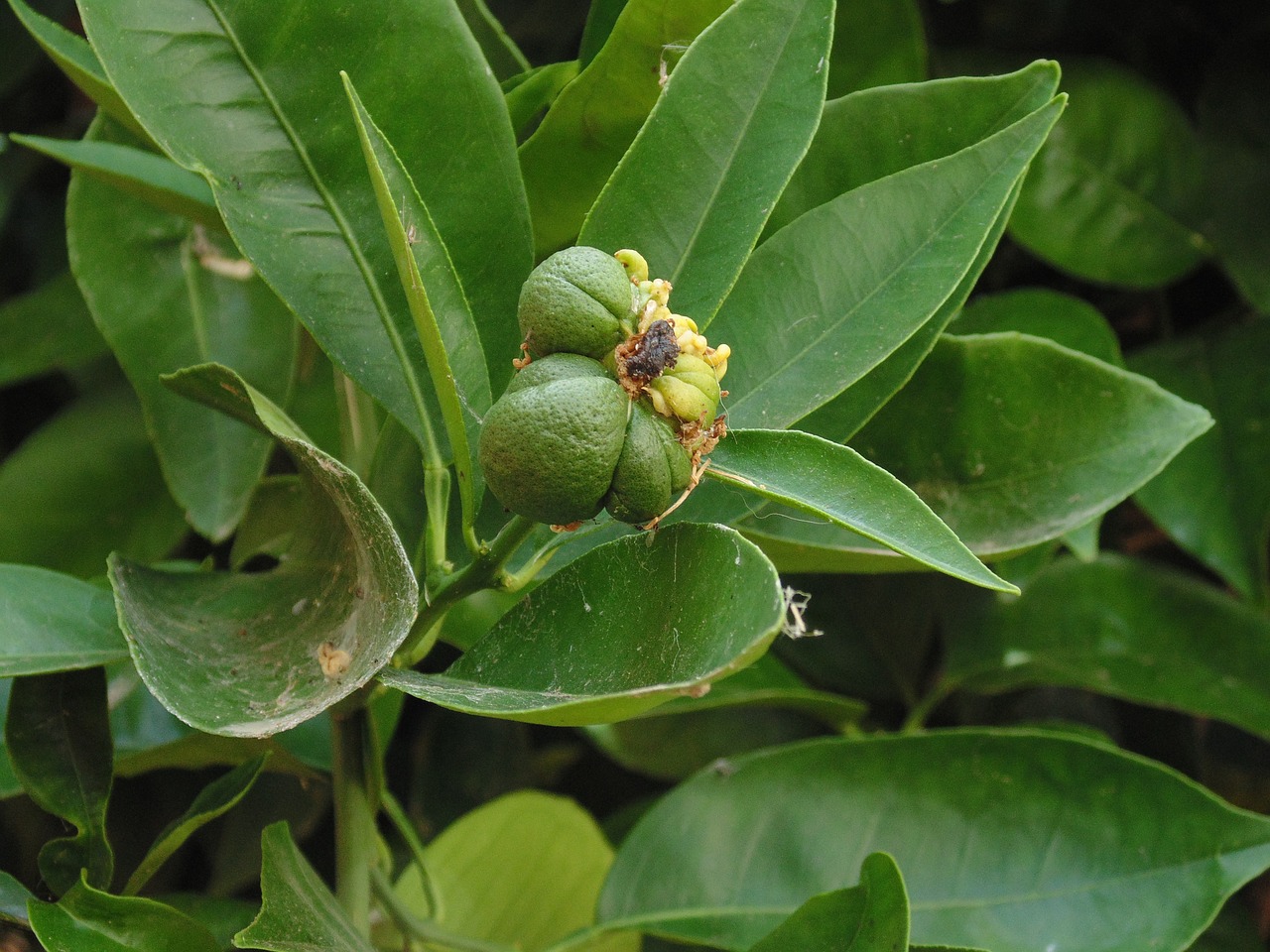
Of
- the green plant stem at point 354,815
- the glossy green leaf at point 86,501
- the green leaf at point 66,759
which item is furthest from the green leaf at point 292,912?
the glossy green leaf at point 86,501

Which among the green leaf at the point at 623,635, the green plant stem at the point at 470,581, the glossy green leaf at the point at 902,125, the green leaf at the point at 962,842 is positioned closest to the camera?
the green leaf at the point at 623,635

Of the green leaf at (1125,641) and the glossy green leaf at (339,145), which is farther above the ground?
the glossy green leaf at (339,145)

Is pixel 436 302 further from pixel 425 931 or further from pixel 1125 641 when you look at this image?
pixel 1125 641

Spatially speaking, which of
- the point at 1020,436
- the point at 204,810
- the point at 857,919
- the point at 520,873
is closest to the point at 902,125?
the point at 1020,436

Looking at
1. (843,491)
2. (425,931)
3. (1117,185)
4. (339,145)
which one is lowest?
(425,931)

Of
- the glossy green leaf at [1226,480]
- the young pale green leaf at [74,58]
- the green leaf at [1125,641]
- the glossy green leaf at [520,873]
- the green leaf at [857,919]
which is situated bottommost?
the glossy green leaf at [520,873]

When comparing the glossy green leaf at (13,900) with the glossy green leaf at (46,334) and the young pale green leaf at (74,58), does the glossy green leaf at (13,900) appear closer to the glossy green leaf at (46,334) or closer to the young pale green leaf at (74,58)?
the young pale green leaf at (74,58)

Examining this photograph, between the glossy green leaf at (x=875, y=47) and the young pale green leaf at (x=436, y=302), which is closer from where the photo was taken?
the young pale green leaf at (x=436, y=302)
